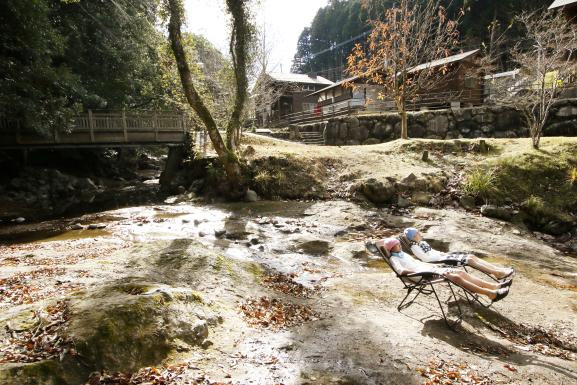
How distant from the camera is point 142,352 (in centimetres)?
307

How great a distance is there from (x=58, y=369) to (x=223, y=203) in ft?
34.6

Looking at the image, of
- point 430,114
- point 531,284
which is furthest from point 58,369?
point 430,114

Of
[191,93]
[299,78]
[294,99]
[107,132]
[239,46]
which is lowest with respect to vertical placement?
[107,132]

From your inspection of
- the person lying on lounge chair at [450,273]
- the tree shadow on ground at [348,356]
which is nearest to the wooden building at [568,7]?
the person lying on lounge chair at [450,273]

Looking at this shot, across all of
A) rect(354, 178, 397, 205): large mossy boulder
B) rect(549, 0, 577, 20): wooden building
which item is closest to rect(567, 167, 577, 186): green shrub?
rect(354, 178, 397, 205): large mossy boulder

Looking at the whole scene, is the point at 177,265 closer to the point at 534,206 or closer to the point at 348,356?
the point at 348,356

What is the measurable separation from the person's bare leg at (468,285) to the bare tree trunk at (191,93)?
32.5 ft

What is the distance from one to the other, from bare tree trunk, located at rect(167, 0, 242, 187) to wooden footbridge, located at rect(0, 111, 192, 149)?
226 inches

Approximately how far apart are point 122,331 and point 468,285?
13.5 feet

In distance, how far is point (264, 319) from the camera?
173 inches

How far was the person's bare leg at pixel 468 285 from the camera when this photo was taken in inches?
174

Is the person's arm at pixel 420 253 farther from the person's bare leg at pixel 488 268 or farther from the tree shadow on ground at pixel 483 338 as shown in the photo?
the tree shadow on ground at pixel 483 338

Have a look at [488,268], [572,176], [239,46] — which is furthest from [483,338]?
[239,46]

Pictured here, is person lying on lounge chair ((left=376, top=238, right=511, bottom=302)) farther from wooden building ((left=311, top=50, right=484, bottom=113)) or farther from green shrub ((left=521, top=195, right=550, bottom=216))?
wooden building ((left=311, top=50, right=484, bottom=113))
